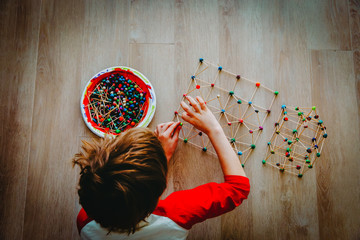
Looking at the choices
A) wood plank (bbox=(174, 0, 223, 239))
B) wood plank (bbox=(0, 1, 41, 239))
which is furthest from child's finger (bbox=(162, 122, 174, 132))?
wood plank (bbox=(0, 1, 41, 239))

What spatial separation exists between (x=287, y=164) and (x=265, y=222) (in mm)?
316

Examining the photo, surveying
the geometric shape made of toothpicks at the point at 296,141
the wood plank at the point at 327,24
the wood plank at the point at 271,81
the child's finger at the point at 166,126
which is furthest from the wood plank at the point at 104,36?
the wood plank at the point at 327,24

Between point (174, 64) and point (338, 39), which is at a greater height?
point (338, 39)

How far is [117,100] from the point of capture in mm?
1141

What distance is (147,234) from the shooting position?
0.77m

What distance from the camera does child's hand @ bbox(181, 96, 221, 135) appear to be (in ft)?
3.43

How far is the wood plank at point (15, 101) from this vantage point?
115 centimetres

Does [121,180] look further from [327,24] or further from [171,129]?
[327,24]

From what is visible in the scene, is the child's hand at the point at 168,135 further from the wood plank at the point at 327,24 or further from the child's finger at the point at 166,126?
the wood plank at the point at 327,24

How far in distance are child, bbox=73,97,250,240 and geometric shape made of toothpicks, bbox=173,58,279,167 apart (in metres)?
0.28

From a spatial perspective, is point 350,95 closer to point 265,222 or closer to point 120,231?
point 265,222

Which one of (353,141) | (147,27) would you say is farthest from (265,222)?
(147,27)

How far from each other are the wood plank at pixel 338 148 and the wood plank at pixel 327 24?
53 mm

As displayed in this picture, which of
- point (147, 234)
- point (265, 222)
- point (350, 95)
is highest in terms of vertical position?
point (350, 95)
